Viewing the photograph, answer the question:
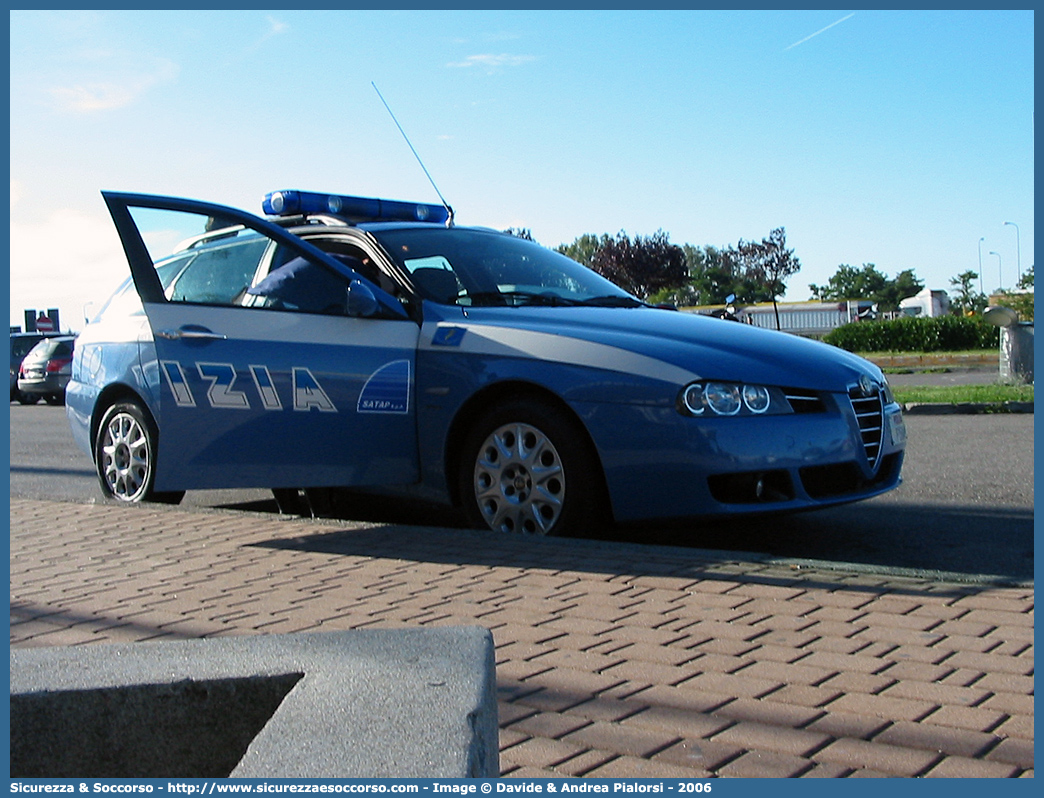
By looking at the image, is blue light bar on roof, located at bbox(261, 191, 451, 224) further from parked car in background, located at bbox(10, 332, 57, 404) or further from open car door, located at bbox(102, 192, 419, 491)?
parked car in background, located at bbox(10, 332, 57, 404)

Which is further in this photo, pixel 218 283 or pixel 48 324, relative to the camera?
pixel 48 324

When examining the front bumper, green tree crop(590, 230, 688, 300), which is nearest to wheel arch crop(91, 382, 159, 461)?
the front bumper

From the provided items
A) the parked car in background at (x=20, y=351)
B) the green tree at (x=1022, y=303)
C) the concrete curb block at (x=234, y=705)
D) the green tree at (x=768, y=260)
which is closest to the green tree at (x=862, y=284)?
the green tree at (x=768, y=260)

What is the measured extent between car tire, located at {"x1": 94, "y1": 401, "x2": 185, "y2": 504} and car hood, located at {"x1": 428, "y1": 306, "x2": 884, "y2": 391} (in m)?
2.08

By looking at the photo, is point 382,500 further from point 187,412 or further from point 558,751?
point 558,751

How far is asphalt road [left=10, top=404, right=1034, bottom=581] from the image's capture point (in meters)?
5.36

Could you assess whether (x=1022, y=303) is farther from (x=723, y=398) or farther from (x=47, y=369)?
(x=723, y=398)

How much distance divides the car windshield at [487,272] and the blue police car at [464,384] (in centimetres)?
2

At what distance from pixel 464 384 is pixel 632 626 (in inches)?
78.4

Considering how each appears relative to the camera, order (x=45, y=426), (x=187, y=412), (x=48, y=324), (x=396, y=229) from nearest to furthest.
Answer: (x=187, y=412) < (x=396, y=229) < (x=45, y=426) < (x=48, y=324)

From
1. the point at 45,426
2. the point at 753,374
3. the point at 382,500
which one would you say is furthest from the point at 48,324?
the point at 753,374

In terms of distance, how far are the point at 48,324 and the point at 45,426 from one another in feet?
90.8

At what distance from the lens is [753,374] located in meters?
5.21

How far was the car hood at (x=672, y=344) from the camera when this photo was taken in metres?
5.23
